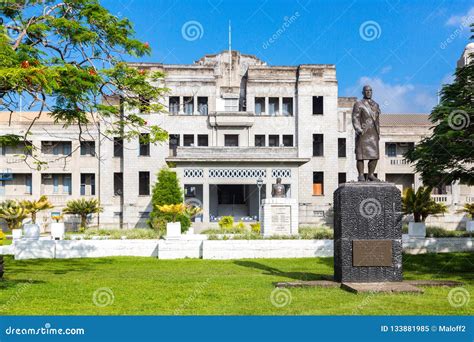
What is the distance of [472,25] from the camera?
1709 centimetres

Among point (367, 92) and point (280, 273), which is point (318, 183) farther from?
point (367, 92)

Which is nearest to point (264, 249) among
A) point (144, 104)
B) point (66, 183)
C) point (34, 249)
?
point (144, 104)

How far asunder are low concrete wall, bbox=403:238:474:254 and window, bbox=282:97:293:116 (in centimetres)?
2207

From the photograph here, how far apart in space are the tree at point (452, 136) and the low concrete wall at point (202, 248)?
4640mm

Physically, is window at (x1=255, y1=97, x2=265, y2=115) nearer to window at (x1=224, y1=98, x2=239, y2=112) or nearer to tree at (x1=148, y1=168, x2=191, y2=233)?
window at (x1=224, y1=98, x2=239, y2=112)

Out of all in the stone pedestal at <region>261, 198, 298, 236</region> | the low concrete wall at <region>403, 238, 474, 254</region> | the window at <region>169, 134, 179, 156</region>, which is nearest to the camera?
the low concrete wall at <region>403, 238, 474, 254</region>

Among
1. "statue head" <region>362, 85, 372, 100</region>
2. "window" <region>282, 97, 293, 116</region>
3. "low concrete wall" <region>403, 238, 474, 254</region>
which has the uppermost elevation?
"window" <region>282, 97, 293, 116</region>

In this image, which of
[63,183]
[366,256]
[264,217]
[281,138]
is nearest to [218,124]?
[281,138]

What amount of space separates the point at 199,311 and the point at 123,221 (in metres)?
32.4

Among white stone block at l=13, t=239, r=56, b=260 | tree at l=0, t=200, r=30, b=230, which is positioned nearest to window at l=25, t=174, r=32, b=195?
tree at l=0, t=200, r=30, b=230

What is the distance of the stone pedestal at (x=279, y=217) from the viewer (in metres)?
25.2

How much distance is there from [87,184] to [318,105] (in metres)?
18.6

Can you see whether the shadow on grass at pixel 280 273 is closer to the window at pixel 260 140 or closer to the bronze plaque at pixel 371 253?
the bronze plaque at pixel 371 253

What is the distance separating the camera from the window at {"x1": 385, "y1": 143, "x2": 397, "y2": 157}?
46.0 meters
